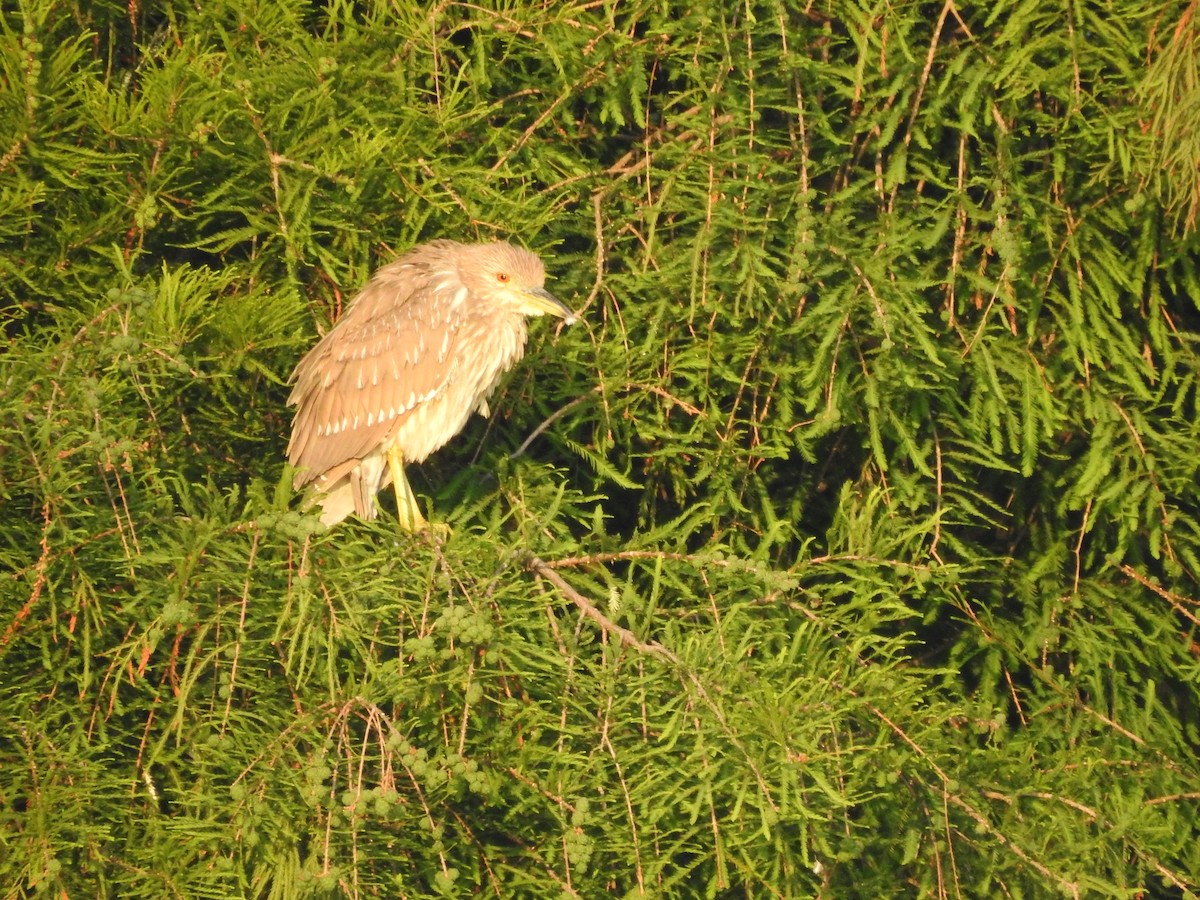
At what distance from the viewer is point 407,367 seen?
4.44m

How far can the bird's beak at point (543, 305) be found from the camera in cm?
402

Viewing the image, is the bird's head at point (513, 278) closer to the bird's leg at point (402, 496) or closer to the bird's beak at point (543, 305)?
the bird's beak at point (543, 305)

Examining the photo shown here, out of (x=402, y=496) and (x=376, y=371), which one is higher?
(x=376, y=371)

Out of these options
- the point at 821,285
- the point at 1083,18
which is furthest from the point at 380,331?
the point at 1083,18

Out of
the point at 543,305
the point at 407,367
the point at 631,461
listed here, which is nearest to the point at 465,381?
the point at 407,367

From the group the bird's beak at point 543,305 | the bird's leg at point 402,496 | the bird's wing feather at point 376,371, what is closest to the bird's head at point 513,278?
the bird's beak at point 543,305

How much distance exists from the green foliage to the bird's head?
0.08m

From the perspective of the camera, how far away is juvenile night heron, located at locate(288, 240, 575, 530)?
4.23m

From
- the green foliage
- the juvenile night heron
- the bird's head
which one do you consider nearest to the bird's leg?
the juvenile night heron

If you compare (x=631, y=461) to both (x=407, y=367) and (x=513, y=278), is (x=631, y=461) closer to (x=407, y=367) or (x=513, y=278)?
(x=513, y=278)

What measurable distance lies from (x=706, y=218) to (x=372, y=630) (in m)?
1.37

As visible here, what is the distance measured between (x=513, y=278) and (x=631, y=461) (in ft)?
2.01

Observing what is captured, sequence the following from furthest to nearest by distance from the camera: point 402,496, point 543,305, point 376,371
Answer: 1. point 376,371
2. point 402,496
3. point 543,305

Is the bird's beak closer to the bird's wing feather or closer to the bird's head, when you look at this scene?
the bird's head
